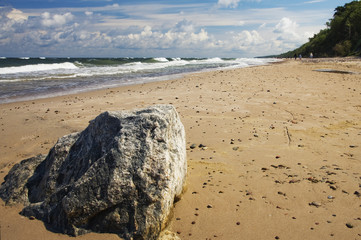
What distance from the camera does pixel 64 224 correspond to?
3225 millimetres

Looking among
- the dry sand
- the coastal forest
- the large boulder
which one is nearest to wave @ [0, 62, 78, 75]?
the dry sand

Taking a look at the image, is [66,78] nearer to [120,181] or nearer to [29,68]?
[29,68]

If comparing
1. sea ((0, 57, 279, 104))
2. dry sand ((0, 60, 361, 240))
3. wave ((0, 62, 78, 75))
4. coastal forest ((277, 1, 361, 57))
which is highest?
coastal forest ((277, 1, 361, 57))

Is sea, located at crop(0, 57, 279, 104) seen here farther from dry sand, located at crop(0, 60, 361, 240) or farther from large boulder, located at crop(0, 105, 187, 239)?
large boulder, located at crop(0, 105, 187, 239)

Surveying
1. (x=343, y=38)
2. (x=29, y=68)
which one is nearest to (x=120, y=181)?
(x=29, y=68)

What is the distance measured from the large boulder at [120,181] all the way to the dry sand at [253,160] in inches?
9.2

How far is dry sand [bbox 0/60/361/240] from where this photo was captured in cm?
337

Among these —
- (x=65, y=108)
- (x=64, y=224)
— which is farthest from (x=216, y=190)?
(x=65, y=108)

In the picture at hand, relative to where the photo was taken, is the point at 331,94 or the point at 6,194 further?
the point at 331,94

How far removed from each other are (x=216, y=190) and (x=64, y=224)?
2.20 m

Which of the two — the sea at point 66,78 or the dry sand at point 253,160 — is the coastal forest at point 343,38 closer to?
the sea at point 66,78

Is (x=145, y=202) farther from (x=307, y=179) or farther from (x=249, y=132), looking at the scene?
(x=249, y=132)

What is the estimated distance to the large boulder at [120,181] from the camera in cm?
315

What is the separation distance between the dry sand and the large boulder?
233 mm
